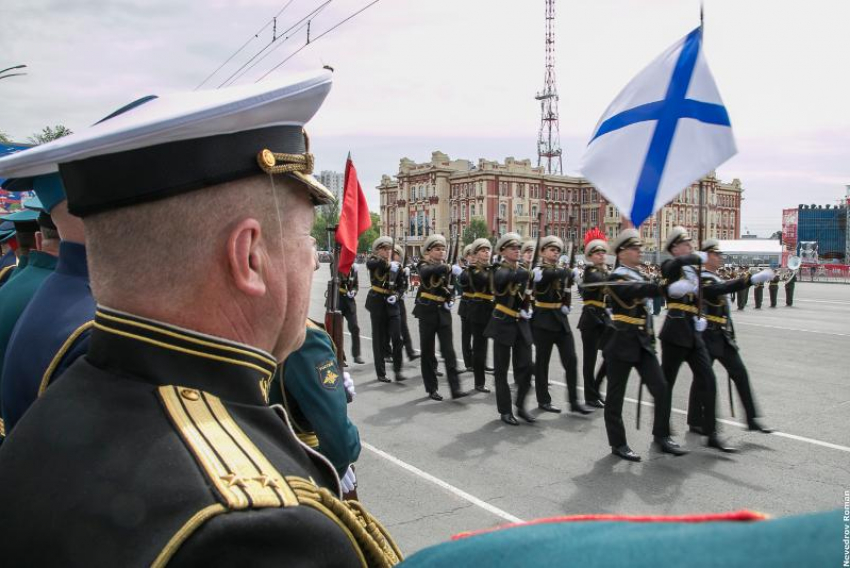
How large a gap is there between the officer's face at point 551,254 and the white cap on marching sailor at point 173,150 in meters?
7.77

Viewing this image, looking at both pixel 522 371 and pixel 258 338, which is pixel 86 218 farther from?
pixel 522 371

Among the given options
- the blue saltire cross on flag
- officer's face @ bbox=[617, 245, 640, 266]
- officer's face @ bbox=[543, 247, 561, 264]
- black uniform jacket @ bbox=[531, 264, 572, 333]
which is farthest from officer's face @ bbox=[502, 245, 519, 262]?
the blue saltire cross on flag

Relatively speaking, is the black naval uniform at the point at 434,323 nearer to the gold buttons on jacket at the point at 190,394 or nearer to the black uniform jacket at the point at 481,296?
the black uniform jacket at the point at 481,296

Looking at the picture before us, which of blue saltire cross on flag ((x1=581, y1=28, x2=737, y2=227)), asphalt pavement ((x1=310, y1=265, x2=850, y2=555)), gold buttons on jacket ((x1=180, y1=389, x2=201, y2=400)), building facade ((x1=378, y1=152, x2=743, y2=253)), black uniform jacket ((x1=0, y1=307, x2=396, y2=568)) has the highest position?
building facade ((x1=378, y1=152, x2=743, y2=253))

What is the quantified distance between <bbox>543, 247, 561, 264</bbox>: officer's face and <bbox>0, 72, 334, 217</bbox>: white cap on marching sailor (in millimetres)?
7766

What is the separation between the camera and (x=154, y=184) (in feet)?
3.78

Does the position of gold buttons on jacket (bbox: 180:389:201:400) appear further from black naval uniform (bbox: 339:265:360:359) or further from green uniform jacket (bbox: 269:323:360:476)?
black naval uniform (bbox: 339:265:360:359)

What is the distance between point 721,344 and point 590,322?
1868mm

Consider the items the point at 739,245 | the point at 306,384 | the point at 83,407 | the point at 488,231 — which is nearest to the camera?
the point at 83,407

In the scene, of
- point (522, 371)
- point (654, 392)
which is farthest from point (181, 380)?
point (522, 371)

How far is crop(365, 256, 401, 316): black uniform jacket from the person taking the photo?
1082 centimetres

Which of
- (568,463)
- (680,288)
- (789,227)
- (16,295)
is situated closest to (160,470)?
(16,295)

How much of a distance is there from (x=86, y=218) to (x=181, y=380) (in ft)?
1.16

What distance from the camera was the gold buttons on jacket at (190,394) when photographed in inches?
43.5
